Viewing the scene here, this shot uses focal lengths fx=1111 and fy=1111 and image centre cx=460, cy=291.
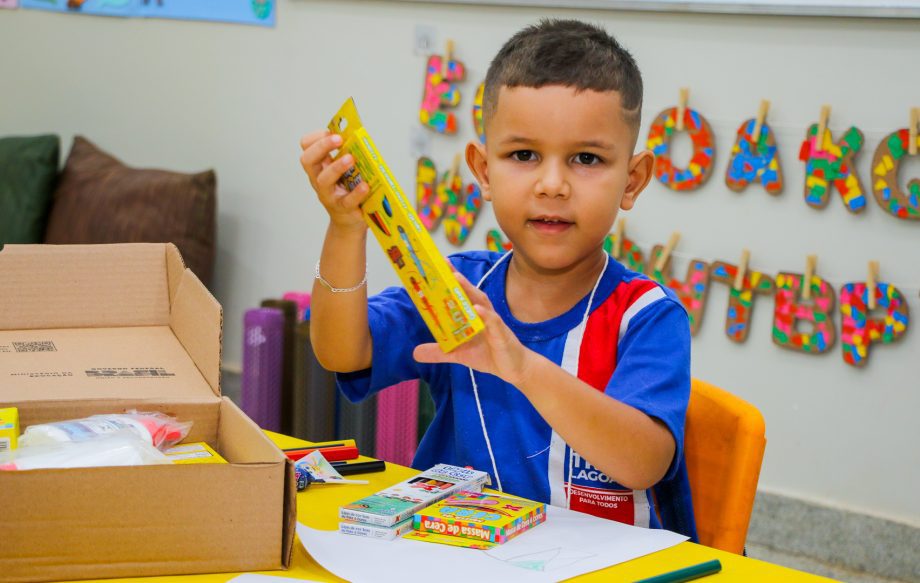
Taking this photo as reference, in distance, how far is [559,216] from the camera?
113cm

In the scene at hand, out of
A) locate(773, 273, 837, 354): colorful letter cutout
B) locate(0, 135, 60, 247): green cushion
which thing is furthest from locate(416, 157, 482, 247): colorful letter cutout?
locate(0, 135, 60, 247): green cushion

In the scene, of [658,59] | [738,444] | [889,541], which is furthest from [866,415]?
[738,444]

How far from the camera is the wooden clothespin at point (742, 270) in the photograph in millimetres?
2221

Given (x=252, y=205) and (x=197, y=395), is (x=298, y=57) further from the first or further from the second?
(x=197, y=395)

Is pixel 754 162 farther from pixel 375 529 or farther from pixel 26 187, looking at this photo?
pixel 26 187

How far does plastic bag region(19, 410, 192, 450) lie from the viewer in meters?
0.89

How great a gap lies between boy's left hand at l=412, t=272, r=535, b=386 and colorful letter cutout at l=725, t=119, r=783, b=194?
1.35 metres

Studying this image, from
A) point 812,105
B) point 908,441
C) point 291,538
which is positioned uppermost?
point 812,105

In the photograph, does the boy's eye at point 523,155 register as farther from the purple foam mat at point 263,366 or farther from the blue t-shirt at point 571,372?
the purple foam mat at point 263,366

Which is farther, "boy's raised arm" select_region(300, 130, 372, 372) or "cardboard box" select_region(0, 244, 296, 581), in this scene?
"boy's raised arm" select_region(300, 130, 372, 372)

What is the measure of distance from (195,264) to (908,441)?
172 cm

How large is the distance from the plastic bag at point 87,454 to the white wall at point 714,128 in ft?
5.25

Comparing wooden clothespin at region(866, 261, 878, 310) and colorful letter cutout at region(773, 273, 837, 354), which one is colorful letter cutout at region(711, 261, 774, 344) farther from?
wooden clothespin at region(866, 261, 878, 310)

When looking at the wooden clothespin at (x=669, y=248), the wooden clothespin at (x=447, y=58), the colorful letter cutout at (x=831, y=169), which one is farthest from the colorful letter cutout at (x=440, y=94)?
the colorful letter cutout at (x=831, y=169)
